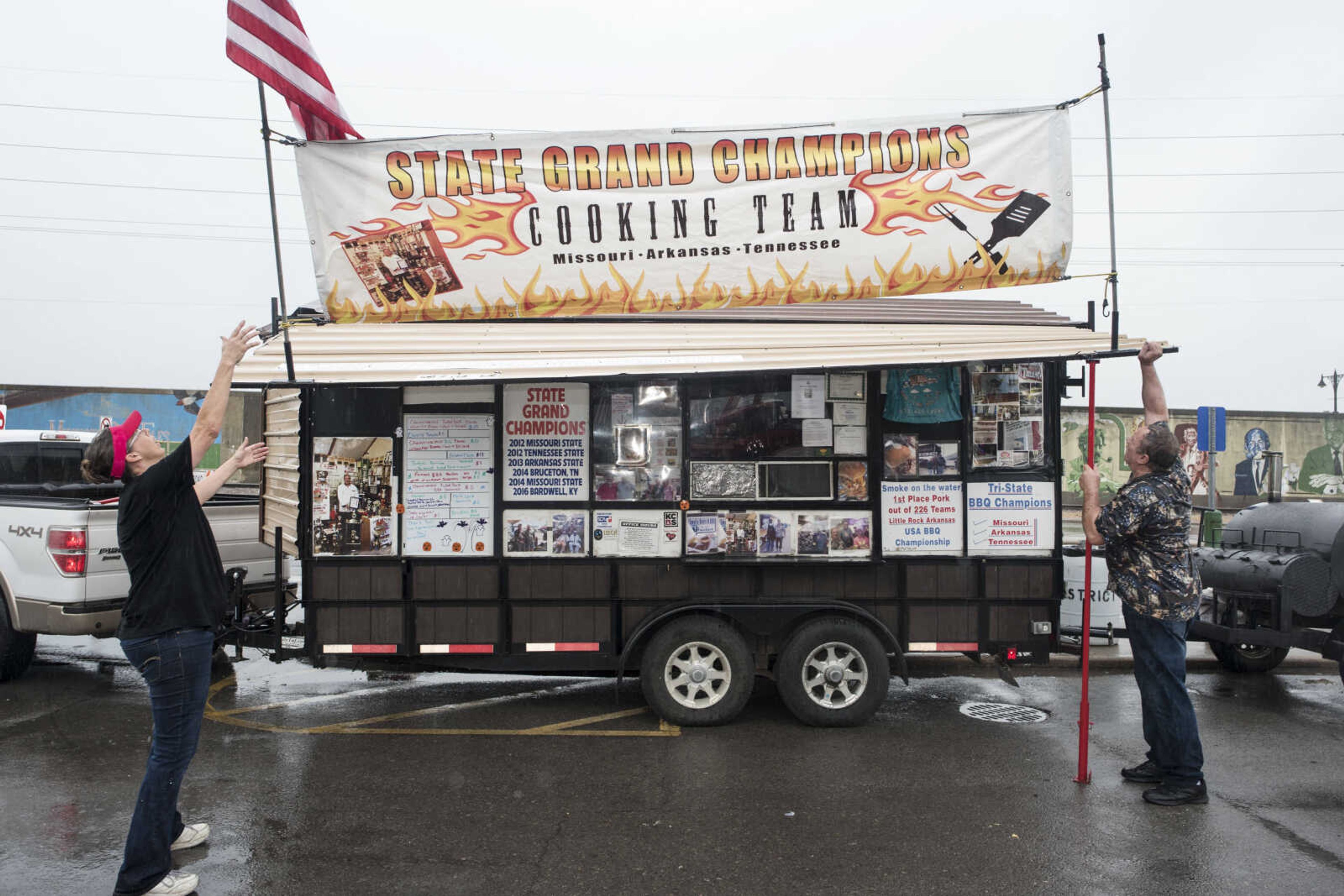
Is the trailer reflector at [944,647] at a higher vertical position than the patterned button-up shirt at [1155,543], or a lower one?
lower

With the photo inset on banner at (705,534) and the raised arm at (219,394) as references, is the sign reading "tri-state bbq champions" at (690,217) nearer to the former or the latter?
the photo inset on banner at (705,534)

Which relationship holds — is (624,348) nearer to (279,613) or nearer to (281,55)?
(281,55)

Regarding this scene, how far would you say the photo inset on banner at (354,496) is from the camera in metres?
6.14

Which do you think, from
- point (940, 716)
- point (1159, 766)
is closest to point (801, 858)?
point (1159, 766)

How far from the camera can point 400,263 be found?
5988mm

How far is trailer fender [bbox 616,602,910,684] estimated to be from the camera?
6016mm

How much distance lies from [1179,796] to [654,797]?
290 centimetres

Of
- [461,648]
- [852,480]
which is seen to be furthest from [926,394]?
[461,648]

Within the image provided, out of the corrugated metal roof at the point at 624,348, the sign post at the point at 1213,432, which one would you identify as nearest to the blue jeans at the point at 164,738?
the corrugated metal roof at the point at 624,348

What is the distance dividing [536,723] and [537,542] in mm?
1326

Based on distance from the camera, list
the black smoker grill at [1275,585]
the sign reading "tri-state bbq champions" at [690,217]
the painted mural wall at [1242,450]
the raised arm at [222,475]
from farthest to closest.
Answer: the painted mural wall at [1242,450], the black smoker grill at [1275,585], the sign reading "tri-state bbq champions" at [690,217], the raised arm at [222,475]

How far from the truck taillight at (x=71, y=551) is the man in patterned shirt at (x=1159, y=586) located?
24.0 ft

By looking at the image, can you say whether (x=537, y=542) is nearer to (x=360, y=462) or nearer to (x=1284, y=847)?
(x=360, y=462)

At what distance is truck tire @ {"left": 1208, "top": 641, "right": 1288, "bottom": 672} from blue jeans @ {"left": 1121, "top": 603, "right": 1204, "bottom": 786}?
3512 mm
